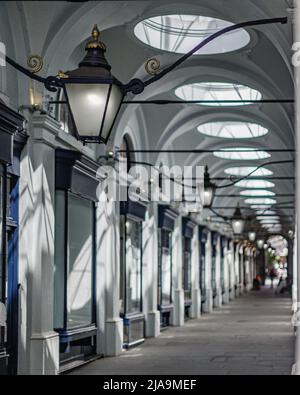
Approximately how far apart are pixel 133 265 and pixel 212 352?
119 inches

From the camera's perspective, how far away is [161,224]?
66.5 feet

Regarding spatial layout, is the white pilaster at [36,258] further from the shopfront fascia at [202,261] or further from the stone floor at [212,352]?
the shopfront fascia at [202,261]

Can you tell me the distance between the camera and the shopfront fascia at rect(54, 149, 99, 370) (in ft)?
39.7

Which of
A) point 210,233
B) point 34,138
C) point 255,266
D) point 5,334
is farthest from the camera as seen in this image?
point 255,266

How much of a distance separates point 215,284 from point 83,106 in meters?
30.3

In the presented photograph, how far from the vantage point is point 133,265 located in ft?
57.7

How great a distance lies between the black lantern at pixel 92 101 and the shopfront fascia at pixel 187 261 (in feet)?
62.8

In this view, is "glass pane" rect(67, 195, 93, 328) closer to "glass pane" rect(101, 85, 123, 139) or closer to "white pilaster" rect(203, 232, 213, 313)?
"glass pane" rect(101, 85, 123, 139)

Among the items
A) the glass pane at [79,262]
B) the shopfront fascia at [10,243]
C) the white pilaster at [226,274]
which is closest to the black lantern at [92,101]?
the shopfront fascia at [10,243]

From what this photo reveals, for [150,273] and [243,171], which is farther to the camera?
[243,171]

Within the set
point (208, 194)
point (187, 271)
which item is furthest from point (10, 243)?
point (187, 271)

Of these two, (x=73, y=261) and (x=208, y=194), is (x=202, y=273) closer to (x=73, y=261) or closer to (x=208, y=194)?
(x=208, y=194)

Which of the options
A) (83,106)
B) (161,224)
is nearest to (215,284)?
(161,224)
